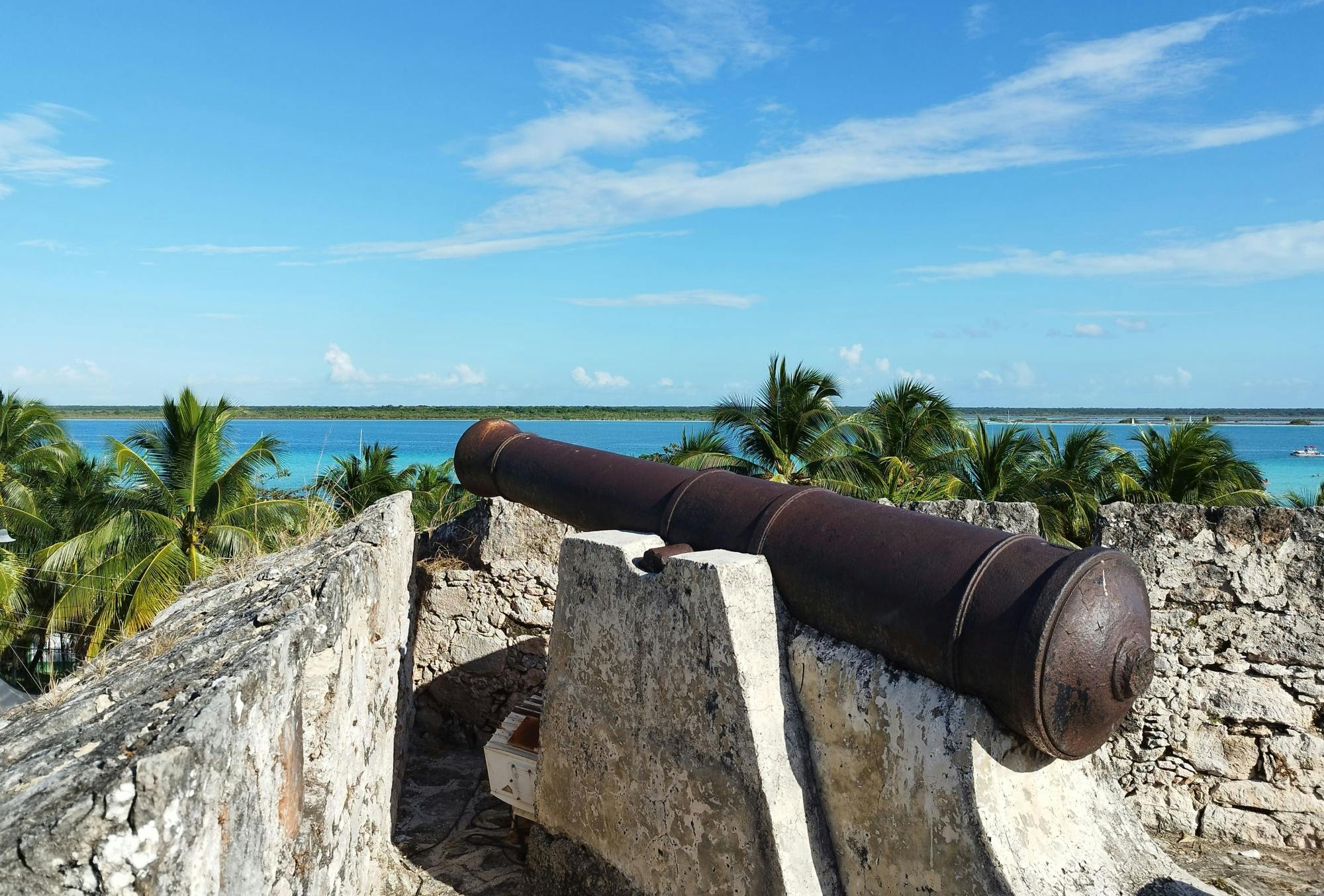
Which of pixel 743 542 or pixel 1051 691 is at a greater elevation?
pixel 743 542

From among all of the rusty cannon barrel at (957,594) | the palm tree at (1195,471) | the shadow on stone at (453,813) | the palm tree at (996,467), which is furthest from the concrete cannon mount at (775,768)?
the palm tree at (1195,471)

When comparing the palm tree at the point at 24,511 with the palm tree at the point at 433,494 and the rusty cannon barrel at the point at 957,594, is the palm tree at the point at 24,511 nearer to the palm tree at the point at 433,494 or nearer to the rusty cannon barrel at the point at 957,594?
the palm tree at the point at 433,494

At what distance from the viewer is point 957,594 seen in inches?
133

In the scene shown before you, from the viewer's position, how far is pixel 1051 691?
3109mm

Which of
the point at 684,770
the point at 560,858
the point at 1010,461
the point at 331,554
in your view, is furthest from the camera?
the point at 1010,461

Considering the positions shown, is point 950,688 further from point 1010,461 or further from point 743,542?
point 1010,461

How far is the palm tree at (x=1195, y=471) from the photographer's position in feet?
55.8

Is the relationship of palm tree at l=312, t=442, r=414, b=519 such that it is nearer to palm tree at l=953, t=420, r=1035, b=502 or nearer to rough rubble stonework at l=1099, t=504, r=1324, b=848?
palm tree at l=953, t=420, r=1035, b=502

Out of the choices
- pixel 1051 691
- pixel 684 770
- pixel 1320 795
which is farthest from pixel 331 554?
pixel 1320 795

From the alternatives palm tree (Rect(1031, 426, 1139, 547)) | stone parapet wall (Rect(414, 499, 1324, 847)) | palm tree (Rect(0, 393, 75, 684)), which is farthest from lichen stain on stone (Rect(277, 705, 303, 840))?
palm tree (Rect(1031, 426, 1139, 547))

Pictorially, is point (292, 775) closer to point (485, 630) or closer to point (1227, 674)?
point (485, 630)

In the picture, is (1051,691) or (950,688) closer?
(1051,691)

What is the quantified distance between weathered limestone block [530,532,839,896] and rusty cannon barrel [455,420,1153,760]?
24cm

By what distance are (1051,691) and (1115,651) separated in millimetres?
268
